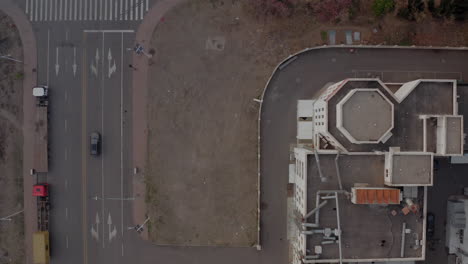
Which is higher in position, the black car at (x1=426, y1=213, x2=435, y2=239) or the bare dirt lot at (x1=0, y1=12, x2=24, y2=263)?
the bare dirt lot at (x1=0, y1=12, x2=24, y2=263)

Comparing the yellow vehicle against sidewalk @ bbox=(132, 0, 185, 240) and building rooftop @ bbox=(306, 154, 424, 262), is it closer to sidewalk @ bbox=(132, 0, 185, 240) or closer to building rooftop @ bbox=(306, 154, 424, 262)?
sidewalk @ bbox=(132, 0, 185, 240)

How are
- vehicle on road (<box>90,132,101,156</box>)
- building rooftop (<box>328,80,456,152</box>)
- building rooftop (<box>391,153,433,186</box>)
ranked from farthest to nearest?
vehicle on road (<box>90,132,101,156</box>), building rooftop (<box>328,80,456,152</box>), building rooftop (<box>391,153,433,186</box>)

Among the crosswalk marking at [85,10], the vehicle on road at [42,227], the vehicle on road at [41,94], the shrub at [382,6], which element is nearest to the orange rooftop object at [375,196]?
the shrub at [382,6]

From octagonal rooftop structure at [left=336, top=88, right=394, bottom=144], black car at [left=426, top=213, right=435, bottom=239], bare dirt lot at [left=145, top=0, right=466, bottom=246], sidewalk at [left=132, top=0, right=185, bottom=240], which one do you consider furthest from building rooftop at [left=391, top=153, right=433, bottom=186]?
sidewalk at [left=132, top=0, right=185, bottom=240]

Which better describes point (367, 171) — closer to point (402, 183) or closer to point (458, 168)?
point (402, 183)

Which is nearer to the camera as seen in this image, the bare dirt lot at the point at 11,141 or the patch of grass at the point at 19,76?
the patch of grass at the point at 19,76

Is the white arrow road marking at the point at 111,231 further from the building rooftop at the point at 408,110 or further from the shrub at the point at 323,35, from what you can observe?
the shrub at the point at 323,35
